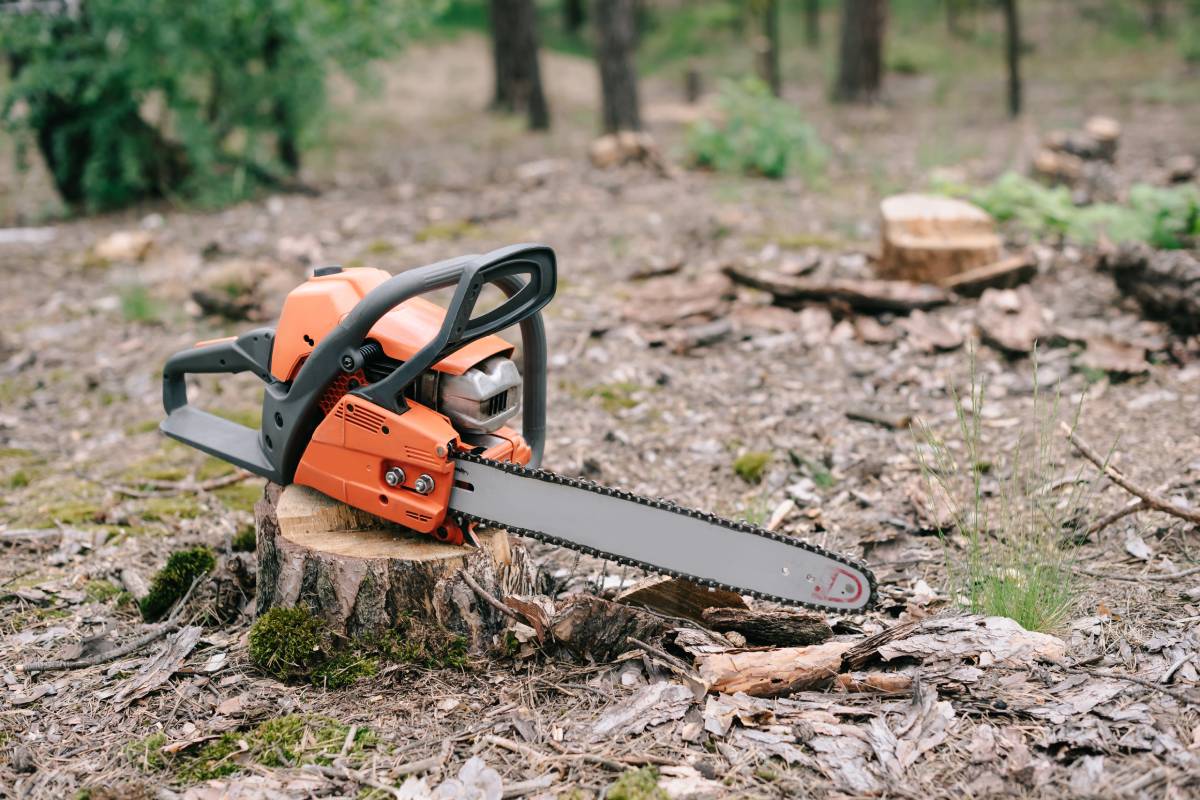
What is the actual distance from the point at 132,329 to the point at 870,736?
5.31m

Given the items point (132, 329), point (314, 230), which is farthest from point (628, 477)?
point (314, 230)

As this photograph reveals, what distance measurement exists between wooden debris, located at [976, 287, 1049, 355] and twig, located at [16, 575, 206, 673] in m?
3.86

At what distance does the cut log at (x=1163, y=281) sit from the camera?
4766 millimetres

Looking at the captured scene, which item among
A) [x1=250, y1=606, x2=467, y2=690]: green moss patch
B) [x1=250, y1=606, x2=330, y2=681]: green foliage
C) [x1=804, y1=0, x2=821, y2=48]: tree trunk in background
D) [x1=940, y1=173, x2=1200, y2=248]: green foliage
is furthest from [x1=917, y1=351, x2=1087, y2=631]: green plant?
[x1=804, y1=0, x2=821, y2=48]: tree trunk in background

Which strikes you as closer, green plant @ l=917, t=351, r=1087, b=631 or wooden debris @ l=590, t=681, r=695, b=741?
wooden debris @ l=590, t=681, r=695, b=741

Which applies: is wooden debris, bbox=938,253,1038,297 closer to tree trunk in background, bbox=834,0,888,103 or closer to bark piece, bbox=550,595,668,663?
bark piece, bbox=550,595,668,663

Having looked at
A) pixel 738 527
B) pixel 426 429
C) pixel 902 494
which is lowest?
pixel 902 494

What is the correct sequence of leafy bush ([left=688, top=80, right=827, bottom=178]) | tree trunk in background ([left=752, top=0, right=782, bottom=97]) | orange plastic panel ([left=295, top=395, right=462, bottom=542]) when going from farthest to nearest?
1. tree trunk in background ([left=752, top=0, right=782, bottom=97])
2. leafy bush ([left=688, top=80, right=827, bottom=178])
3. orange plastic panel ([left=295, top=395, right=462, bottom=542])

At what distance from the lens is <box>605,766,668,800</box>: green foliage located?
2.15 m

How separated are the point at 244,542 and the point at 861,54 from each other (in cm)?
1231

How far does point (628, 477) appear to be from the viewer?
4.09m

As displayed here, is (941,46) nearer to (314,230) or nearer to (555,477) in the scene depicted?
(314,230)

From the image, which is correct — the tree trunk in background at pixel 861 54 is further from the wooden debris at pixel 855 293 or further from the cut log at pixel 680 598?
the cut log at pixel 680 598

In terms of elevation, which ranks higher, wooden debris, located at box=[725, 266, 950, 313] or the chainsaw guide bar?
the chainsaw guide bar
